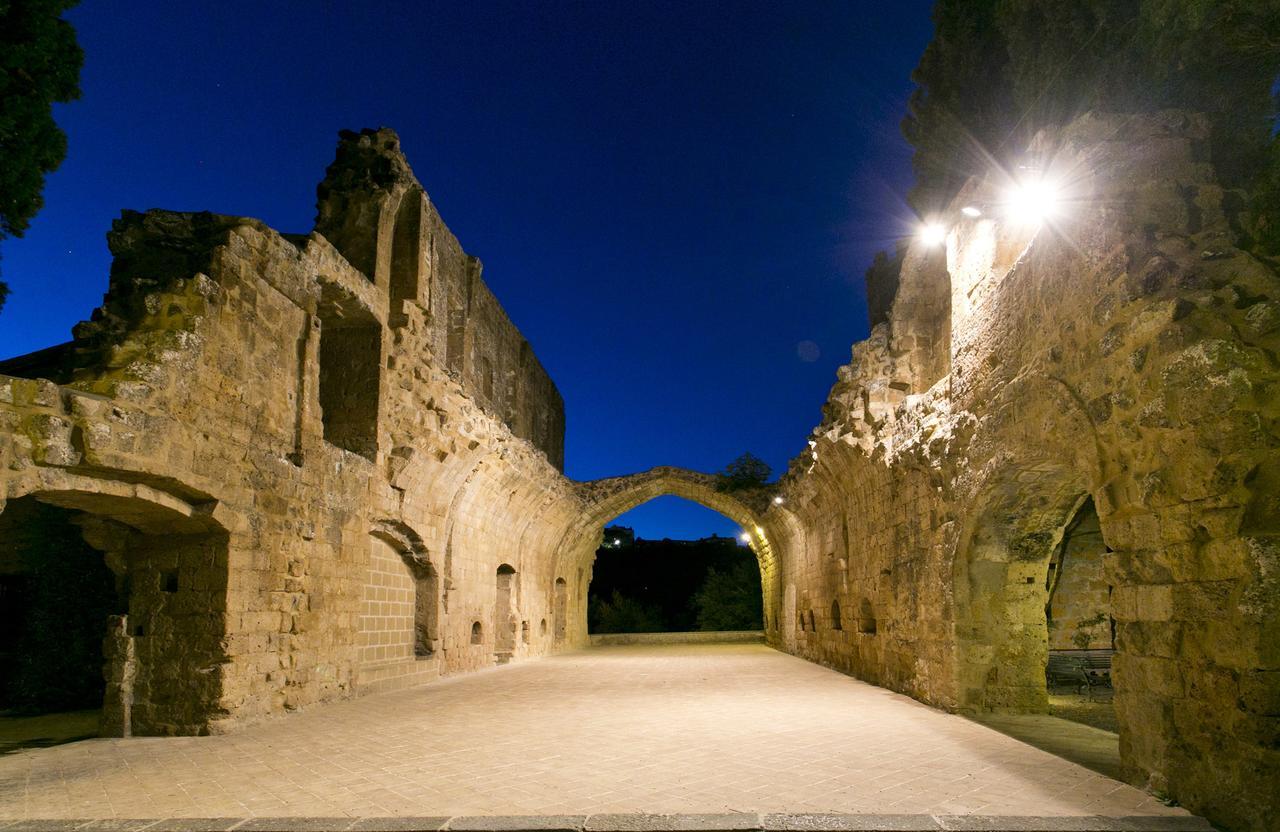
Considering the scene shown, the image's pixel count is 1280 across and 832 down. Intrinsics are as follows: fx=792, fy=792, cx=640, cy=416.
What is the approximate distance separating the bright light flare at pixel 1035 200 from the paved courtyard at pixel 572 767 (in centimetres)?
376

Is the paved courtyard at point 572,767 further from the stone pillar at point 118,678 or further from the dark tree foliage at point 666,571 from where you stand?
the dark tree foliage at point 666,571

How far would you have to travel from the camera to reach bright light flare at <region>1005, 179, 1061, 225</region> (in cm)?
559

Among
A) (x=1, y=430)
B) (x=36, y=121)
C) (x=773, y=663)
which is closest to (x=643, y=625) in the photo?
(x=773, y=663)

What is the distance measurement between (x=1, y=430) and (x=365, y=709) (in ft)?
14.4

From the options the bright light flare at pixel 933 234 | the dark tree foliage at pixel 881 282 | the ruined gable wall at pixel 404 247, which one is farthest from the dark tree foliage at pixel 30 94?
the dark tree foliage at pixel 881 282

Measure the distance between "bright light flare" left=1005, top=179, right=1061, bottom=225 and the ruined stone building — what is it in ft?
0.56

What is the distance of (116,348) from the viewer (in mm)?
6219

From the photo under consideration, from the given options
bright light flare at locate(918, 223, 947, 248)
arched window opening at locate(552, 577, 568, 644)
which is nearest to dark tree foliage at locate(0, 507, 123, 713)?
bright light flare at locate(918, 223, 947, 248)

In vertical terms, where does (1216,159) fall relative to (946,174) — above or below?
below

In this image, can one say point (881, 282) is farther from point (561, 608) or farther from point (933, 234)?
point (933, 234)

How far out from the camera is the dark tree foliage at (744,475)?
21.3m

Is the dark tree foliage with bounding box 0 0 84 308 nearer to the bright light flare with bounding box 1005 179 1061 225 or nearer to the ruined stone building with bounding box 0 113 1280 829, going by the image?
the ruined stone building with bounding box 0 113 1280 829

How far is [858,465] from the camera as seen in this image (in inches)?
437

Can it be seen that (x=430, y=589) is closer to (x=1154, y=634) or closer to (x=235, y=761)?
(x=235, y=761)
